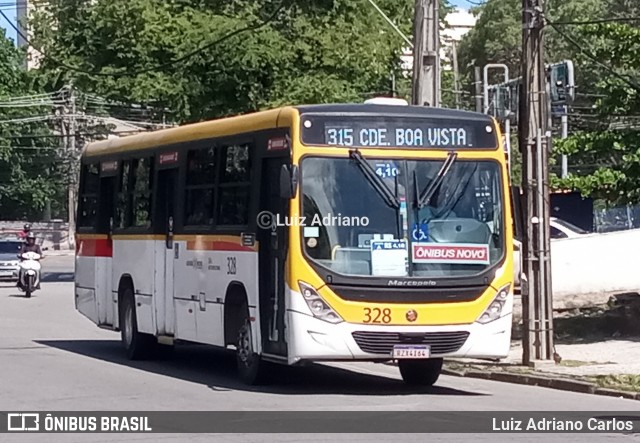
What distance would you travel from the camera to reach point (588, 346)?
21375mm

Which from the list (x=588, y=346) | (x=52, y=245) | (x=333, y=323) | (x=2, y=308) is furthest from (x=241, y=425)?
(x=52, y=245)

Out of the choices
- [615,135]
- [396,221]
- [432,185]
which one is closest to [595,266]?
[615,135]

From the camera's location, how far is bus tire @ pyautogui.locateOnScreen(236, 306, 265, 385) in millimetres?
15797

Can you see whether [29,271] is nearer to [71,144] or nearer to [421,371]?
[421,371]

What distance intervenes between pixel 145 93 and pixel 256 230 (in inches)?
983

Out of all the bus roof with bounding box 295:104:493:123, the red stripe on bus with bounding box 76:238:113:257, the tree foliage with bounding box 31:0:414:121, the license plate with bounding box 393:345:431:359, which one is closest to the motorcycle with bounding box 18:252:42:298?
the tree foliage with bounding box 31:0:414:121

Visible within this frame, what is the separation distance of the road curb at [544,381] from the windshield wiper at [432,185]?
3.01m

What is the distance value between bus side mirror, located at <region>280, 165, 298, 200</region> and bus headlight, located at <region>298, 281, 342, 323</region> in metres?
0.96

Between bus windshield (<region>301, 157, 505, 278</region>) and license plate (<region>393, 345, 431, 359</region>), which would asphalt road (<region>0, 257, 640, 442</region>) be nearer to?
license plate (<region>393, 345, 431, 359</region>)

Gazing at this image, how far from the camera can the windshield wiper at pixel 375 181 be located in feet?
49.3

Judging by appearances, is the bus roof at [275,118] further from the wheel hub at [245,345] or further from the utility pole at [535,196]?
the utility pole at [535,196]

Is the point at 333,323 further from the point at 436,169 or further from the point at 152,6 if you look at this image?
the point at 152,6

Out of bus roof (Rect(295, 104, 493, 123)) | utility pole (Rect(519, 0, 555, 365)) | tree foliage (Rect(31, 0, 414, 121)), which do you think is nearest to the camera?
bus roof (Rect(295, 104, 493, 123))

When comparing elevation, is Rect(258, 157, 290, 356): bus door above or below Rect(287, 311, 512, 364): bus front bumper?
above
